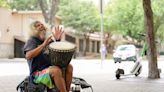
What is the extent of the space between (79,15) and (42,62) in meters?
55.9

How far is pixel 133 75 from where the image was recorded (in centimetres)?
1788

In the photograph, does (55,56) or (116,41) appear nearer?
(55,56)

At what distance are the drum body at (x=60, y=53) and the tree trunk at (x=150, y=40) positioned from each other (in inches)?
380

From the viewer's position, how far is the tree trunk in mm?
16469

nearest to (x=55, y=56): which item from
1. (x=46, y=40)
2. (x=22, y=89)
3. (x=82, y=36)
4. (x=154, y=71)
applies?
(x=46, y=40)

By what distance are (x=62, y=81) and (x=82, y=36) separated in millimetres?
61468

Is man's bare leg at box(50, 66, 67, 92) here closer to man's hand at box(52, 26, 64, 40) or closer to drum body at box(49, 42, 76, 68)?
drum body at box(49, 42, 76, 68)

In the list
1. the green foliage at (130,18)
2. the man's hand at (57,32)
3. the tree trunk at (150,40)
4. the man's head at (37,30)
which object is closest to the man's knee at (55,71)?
the man's hand at (57,32)

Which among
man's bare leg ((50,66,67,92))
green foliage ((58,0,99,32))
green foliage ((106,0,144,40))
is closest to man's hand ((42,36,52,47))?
man's bare leg ((50,66,67,92))

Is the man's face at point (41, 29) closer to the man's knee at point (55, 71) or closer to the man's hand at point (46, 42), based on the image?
the man's hand at point (46, 42)

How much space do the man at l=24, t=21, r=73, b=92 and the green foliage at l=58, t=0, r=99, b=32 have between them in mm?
55405

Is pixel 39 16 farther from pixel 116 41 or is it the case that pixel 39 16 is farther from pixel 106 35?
pixel 116 41

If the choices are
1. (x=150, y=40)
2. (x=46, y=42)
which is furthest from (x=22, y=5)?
(x=46, y=42)

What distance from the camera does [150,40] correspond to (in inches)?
658
